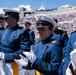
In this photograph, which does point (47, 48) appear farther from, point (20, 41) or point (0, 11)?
point (0, 11)

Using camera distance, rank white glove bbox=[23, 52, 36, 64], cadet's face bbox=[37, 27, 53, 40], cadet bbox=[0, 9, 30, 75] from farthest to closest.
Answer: cadet bbox=[0, 9, 30, 75], cadet's face bbox=[37, 27, 53, 40], white glove bbox=[23, 52, 36, 64]

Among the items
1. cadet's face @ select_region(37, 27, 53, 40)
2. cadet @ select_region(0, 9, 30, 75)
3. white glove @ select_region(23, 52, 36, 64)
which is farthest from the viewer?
cadet @ select_region(0, 9, 30, 75)

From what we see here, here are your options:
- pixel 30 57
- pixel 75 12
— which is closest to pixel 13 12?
pixel 30 57

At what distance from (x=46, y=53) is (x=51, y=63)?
0.49 feet

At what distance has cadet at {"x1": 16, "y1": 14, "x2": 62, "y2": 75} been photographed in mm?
3215

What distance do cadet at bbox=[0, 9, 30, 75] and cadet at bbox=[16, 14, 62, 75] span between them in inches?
42.4

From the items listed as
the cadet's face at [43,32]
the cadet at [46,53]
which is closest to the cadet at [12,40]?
the cadet at [46,53]

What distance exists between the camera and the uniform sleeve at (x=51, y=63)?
3199mm

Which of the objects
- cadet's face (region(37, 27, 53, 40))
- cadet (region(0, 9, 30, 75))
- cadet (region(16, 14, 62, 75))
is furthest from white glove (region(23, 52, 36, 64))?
cadet (region(0, 9, 30, 75))

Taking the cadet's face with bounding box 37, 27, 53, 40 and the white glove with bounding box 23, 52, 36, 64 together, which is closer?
the white glove with bounding box 23, 52, 36, 64

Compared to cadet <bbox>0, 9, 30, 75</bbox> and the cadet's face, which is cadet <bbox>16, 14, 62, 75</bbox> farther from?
cadet <bbox>0, 9, 30, 75</bbox>

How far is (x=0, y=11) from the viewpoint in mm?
4988

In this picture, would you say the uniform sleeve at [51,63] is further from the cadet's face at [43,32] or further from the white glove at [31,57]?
the cadet's face at [43,32]

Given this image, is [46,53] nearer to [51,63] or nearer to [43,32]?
[51,63]
